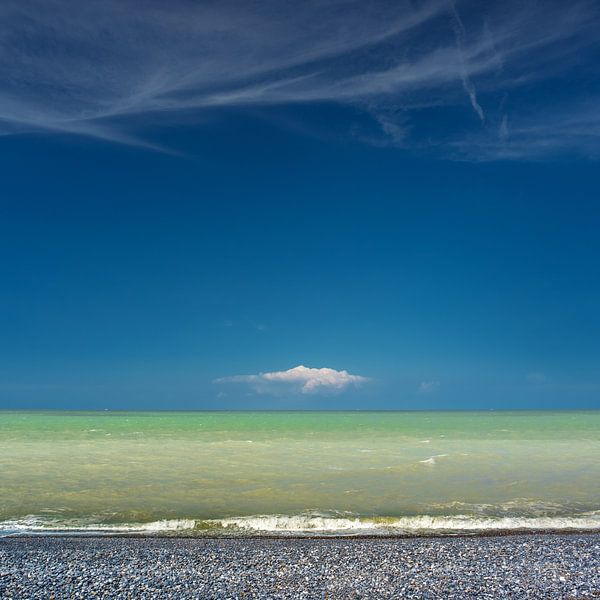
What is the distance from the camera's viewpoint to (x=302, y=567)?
33.3 ft

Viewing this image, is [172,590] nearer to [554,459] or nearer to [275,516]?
[275,516]

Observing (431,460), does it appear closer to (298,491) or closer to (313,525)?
(298,491)

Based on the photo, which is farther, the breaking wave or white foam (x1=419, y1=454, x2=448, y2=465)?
white foam (x1=419, y1=454, x2=448, y2=465)

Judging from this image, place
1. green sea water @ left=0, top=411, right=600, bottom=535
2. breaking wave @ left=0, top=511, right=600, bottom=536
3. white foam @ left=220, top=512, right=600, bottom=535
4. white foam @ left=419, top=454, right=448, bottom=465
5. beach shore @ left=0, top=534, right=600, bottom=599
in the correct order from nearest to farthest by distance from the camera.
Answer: beach shore @ left=0, top=534, right=600, bottom=599 → breaking wave @ left=0, top=511, right=600, bottom=536 → white foam @ left=220, top=512, right=600, bottom=535 → green sea water @ left=0, top=411, right=600, bottom=535 → white foam @ left=419, top=454, right=448, bottom=465

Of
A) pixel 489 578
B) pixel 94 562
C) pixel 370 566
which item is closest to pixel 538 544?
pixel 489 578

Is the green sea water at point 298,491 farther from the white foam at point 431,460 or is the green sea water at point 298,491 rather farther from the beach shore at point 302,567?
the beach shore at point 302,567

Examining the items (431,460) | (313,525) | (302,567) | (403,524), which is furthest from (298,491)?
(431,460)

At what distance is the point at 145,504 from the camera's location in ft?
53.4

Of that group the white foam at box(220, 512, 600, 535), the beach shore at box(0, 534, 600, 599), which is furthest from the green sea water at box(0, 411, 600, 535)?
the beach shore at box(0, 534, 600, 599)

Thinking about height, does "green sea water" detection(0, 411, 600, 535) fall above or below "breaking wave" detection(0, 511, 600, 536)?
above

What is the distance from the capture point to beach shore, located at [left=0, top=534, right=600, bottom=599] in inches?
353

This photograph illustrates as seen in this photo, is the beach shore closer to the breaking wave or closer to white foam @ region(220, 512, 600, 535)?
the breaking wave

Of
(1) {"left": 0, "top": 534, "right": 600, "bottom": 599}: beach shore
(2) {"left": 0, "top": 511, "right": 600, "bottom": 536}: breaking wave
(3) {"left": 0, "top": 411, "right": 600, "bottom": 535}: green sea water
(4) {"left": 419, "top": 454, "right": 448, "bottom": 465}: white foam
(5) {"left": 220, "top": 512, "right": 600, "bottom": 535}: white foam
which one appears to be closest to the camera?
(1) {"left": 0, "top": 534, "right": 600, "bottom": 599}: beach shore

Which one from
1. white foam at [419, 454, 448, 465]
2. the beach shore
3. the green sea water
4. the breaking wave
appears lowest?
the beach shore
